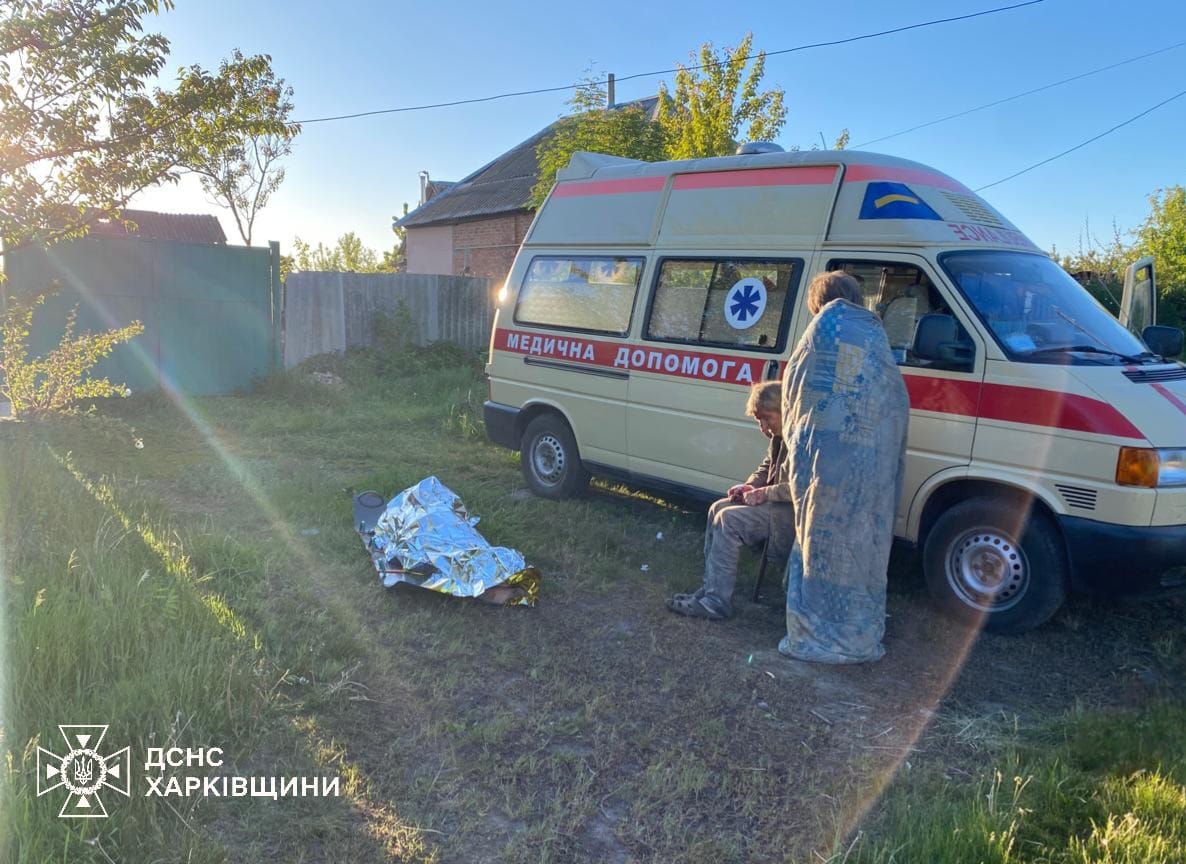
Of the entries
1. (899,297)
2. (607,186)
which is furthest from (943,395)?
(607,186)

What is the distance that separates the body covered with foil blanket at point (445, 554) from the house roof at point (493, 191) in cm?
1579

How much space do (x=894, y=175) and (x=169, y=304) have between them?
9816 millimetres

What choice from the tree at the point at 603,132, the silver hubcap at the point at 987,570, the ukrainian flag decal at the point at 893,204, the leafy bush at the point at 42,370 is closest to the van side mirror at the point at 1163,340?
the ukrainian flag decal at the point at 893,204

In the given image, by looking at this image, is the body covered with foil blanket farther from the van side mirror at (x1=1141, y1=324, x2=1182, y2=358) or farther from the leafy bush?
the van side mirror at (x1=1141, y1=324, x2=1182, y2=358)

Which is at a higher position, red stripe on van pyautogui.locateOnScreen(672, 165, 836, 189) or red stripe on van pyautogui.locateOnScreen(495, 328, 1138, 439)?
red stripe on van pyautogui.locateOnScreen(672, 165, 836, 189)

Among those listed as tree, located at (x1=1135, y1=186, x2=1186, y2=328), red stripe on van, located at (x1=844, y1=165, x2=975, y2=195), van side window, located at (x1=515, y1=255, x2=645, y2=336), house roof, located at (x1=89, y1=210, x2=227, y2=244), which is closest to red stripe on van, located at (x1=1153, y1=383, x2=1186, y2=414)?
red stripe on van, located at (x1=844, y1=165, x2=975, y2=195)

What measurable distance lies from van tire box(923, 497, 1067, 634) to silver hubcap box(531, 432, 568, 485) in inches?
122

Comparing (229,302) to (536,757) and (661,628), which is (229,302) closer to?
(661,628)

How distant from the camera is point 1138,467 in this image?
12.5 feet

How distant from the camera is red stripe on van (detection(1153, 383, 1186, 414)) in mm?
4004

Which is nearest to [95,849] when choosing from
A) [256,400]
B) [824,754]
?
[824,754]

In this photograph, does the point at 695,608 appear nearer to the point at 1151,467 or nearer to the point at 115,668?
the point at 1151,467

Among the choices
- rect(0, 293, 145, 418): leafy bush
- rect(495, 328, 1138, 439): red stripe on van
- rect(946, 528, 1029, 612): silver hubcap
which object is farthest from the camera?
rect(0, 293, 145, 418): leafy bush

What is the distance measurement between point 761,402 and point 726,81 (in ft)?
34.9
